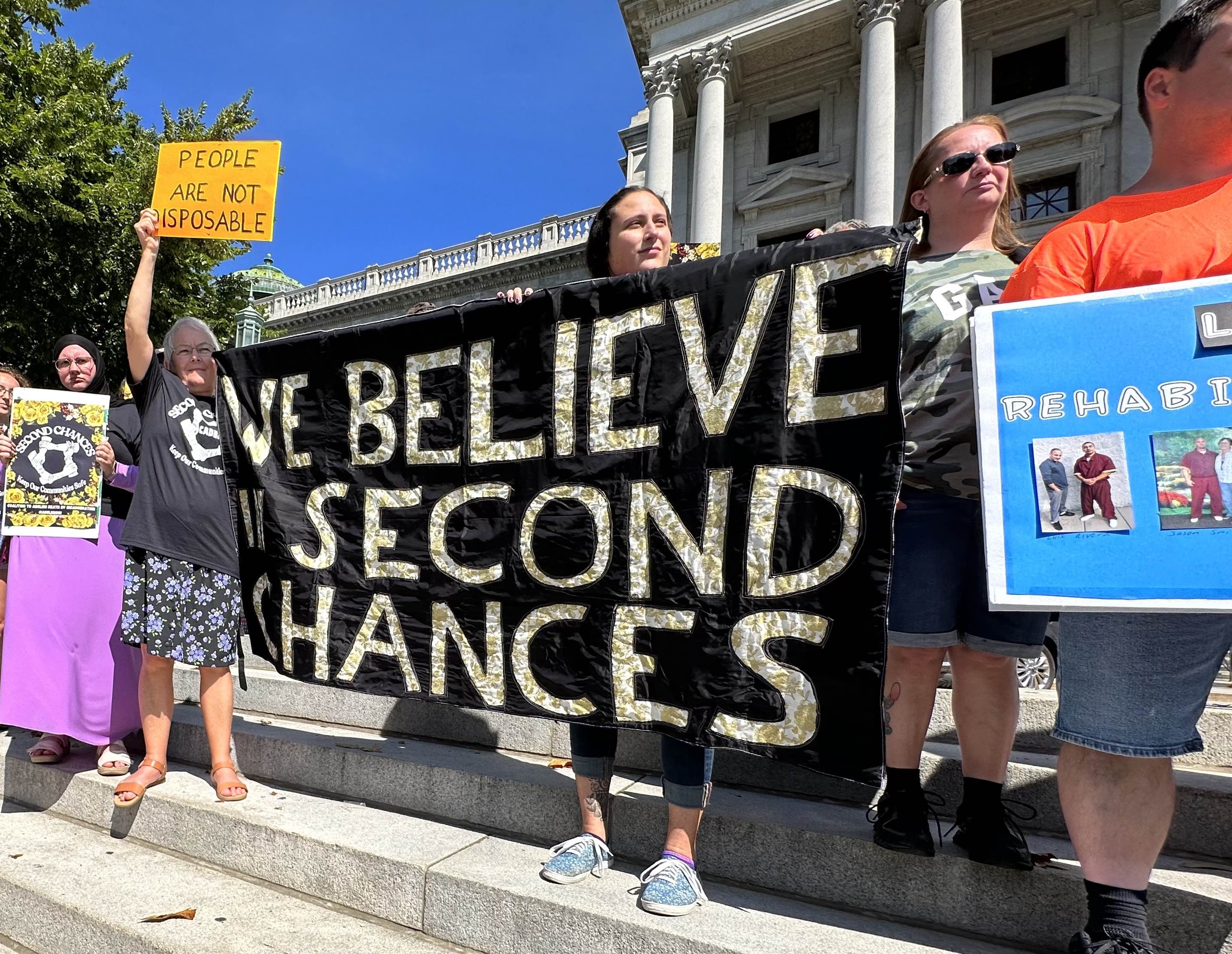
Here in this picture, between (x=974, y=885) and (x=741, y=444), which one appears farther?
(x=741, y=444)

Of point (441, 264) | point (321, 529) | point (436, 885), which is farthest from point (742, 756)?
point (441, 264)

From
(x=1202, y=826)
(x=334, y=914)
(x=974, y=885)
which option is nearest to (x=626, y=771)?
(x=334, y=914)

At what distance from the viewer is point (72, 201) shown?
33.8ft

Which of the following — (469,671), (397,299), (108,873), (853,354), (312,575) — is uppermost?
(397,299)

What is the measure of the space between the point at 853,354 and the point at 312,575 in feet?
→ 7.16

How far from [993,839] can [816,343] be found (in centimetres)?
135

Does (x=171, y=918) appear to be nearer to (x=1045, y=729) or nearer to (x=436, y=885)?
(x=436, y=885)

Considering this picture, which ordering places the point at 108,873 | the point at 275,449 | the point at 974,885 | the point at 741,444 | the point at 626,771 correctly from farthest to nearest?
the point at 275,449, the point at 626,771, the point at 108,873, the point at 741,444, the point at 974,885

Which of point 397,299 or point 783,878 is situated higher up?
point 397,299

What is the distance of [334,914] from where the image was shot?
2113mm

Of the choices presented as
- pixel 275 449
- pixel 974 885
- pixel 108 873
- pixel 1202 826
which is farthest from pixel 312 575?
pixel 1202 826

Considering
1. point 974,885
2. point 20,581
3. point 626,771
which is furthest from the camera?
point 20,581

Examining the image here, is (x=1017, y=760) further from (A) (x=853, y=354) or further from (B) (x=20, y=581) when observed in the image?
(B) (x=20, y=581)

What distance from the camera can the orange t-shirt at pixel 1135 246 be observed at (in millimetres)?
1356
